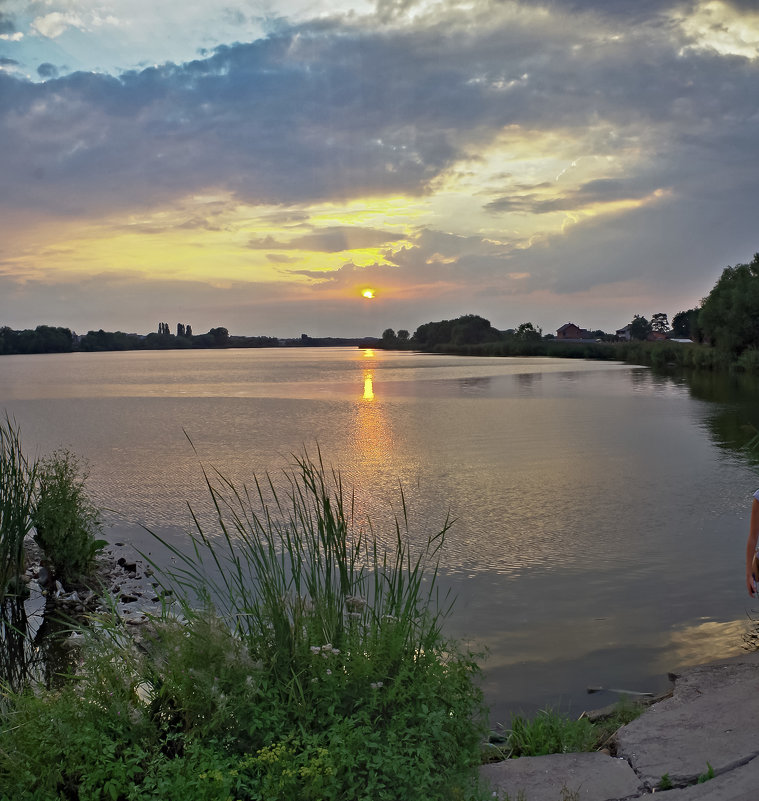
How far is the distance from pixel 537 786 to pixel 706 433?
17.7m

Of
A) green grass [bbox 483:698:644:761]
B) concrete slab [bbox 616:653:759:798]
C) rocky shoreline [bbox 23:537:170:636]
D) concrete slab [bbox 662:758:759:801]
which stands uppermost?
concrete slab [bbox 662:758:759:801]

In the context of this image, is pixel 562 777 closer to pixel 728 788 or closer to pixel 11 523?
pixel 728 788

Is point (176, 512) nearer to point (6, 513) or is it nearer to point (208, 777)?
point (6, 513)

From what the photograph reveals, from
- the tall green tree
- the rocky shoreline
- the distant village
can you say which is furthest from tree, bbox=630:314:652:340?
the rocky shoreline

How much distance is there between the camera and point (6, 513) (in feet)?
23.0

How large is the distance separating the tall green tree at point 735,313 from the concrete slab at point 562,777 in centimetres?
4667

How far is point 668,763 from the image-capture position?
12.5ft

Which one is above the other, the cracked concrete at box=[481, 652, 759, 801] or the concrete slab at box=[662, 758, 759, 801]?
the concrete slab at box=[662, 758, 759, 801]

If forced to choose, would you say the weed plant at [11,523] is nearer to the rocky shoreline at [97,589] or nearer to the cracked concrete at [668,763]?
the rocky shoreline at [97,589]

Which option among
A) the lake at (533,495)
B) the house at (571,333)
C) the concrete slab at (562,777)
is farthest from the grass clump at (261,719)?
the house at (571,333)

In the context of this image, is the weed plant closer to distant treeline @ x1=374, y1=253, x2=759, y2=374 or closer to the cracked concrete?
the cracked concrete

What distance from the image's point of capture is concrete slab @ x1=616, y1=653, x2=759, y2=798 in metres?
3.76

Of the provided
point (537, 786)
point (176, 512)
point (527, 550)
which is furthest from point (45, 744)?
point (176, 512)

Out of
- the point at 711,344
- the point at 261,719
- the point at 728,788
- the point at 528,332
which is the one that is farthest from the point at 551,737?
the point at 528,332
